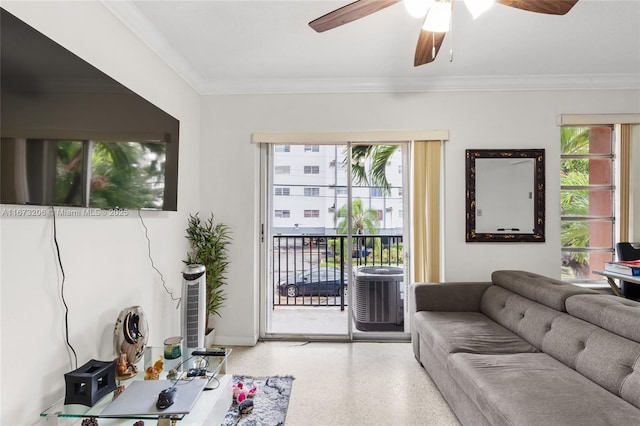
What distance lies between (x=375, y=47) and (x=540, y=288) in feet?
7.02

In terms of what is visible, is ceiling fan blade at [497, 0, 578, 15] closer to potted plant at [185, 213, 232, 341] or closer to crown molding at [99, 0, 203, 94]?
crown molding at [99, 0, 203, 94]

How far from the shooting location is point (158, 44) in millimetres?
2375

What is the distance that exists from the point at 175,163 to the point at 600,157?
Result: 4002 millimetres

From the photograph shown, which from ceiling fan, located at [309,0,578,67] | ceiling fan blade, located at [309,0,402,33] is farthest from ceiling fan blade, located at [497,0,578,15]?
ceiling fan blade, located at [309,0,402,33]

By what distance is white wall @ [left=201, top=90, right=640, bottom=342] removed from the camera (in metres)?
3.15

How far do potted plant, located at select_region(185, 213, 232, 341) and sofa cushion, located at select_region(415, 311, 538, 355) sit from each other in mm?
1846

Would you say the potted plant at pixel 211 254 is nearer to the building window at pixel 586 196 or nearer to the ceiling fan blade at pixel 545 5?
the ceiling fan blade at pixel 545 5

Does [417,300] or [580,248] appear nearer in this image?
[417,300]

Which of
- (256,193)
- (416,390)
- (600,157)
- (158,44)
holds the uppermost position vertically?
(158,44)

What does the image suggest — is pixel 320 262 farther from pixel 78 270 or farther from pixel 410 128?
pixel 78 270

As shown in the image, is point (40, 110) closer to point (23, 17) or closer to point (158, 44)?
point (23, 17)

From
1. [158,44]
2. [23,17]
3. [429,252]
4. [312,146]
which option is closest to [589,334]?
[429,252]

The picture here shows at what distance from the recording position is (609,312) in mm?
1676

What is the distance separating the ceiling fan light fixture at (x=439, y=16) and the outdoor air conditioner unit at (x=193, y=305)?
87.3 inches
